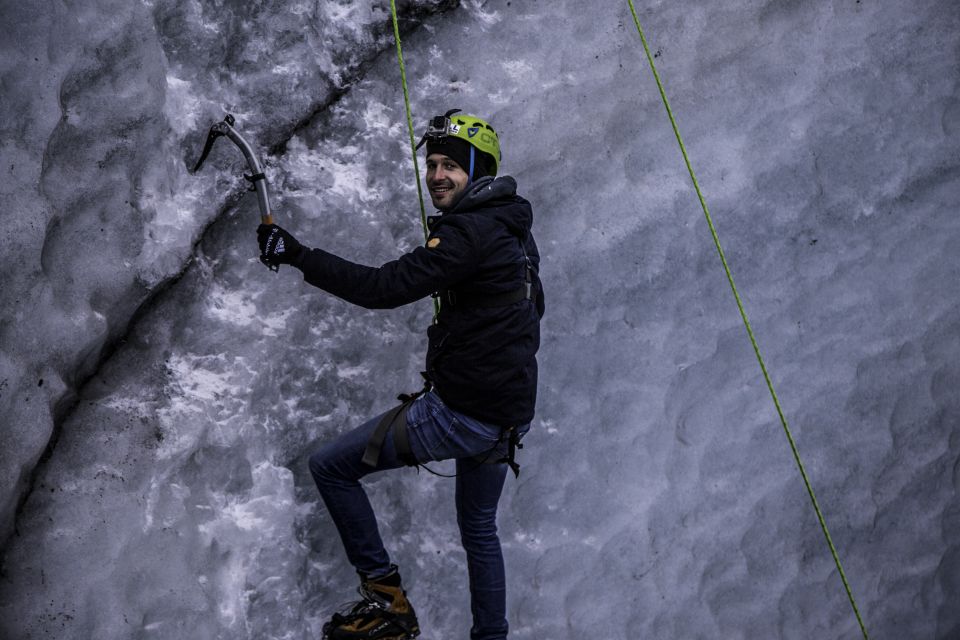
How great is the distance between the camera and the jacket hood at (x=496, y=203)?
3.26 metres

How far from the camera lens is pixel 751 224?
4.55 metres

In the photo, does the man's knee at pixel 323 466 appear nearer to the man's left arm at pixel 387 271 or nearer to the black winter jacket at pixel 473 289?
the black winter jacket at pixel 473 289

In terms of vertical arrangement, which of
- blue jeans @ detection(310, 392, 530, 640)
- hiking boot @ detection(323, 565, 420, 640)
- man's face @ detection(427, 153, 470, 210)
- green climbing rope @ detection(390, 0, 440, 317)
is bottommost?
hiking boot @ detection(323, 565, 420, 640)

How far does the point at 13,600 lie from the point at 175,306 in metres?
1.03

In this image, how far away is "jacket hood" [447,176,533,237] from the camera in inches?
128

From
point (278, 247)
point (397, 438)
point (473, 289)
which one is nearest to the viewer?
point (278, 247)

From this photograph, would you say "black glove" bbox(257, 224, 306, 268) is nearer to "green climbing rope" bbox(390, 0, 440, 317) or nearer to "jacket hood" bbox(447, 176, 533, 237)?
"jacket hood" bbox(447, 176, 533, 237)

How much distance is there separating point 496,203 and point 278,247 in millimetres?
642

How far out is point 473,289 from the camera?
3.28m

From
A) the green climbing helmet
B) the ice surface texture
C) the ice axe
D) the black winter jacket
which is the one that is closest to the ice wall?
the ice surface texture

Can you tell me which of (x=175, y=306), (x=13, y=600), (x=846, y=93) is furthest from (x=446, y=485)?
(x=846, y=93)

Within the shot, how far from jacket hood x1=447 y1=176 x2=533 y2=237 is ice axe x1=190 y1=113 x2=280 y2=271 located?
0.52 metres

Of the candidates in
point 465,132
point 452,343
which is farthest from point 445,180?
point 452,343

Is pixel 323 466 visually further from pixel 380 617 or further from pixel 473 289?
pixel 473 289
